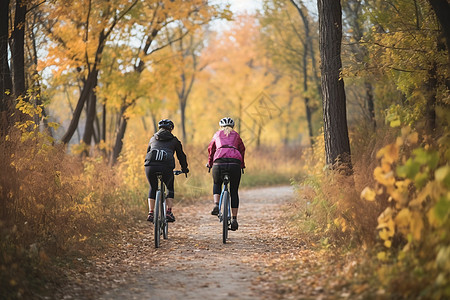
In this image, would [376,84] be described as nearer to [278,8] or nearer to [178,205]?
[178,205]

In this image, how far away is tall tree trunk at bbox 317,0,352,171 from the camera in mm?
9961

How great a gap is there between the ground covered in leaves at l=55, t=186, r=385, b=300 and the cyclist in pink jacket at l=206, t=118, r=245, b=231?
812mm

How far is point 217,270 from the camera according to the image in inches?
295

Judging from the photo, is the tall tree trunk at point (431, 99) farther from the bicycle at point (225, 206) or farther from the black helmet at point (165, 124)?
the black helmet at point (165, 124)

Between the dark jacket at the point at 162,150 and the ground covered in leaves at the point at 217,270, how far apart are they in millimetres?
1470

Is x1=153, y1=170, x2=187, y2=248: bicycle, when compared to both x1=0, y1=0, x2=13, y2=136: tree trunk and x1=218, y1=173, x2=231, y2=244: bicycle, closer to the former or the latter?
x1=218, y1=173, x2=231, y2=244: bicycle

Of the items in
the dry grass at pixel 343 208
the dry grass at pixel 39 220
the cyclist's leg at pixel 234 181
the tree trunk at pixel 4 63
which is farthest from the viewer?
the tree trunk at pixel 4 63

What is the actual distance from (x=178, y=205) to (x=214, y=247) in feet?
21.8

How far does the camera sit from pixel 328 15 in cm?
996

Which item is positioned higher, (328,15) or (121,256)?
(328,15)

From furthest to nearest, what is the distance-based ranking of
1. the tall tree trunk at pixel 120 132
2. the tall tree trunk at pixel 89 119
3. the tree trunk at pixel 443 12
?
1. the tall tree trunk at pixel 120 132
2. the tall tree trunk at pixel 89 119
3. the tree trunk at pixel 443 12

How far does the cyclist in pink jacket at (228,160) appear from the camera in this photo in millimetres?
9602

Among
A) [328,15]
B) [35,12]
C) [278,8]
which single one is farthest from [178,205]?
[278,8]

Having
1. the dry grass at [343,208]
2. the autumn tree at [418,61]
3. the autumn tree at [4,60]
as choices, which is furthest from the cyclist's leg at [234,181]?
the autumn tree at [4,60]
